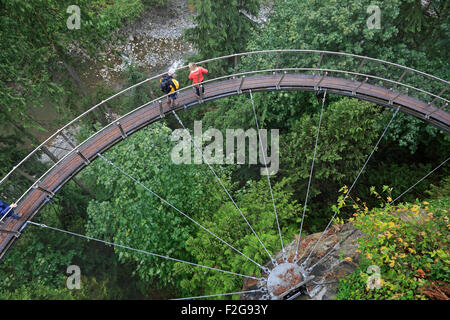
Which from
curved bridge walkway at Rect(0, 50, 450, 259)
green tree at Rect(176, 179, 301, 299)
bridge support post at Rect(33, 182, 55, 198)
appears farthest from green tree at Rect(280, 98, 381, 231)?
bridge support post at Rect(33, 182, 55, 198)

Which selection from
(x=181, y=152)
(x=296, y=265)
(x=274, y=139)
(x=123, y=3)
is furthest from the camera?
(x=123, y=3)

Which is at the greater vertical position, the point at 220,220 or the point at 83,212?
the point at 83,212

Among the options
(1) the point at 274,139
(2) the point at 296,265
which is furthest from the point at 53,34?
(2) the point at 296,265

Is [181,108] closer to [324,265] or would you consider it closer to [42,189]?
[42,189]

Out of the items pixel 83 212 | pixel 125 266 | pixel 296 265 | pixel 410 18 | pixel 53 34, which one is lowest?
pixel 296 265

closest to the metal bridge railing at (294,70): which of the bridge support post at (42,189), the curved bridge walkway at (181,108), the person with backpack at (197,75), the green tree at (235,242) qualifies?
the bridge support post at (42,189)

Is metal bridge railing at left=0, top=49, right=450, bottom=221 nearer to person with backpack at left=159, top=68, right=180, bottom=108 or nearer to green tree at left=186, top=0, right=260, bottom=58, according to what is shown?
person with backpack at left=159, top=68, right=180, bottom=108
